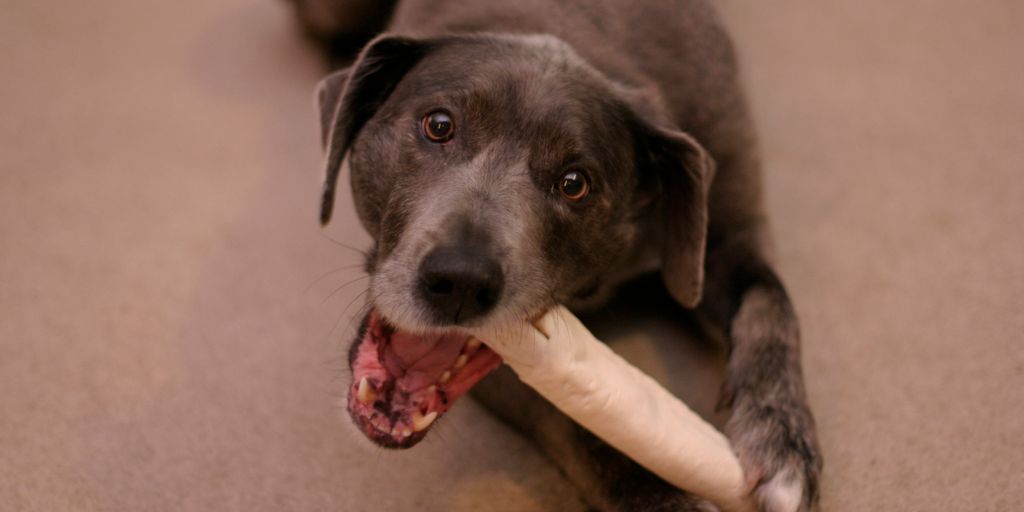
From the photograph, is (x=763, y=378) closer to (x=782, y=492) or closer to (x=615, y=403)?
(x=782, y=492)

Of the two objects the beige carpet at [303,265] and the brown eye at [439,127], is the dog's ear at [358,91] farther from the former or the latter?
the beige carpet at [303,265]

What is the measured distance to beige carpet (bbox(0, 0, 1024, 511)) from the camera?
5.61 feet

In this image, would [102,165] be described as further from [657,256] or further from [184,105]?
[657,256]

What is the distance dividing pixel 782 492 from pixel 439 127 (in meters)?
0.92

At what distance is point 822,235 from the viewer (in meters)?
2.28

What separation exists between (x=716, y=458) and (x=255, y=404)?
3.24ft

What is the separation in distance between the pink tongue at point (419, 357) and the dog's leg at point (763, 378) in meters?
0.58

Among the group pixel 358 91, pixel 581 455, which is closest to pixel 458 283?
pixel 581 455

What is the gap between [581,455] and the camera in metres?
1.65

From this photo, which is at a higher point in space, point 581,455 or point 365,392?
point 365,392

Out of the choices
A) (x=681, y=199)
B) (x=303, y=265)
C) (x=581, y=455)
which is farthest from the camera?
(x=303, y=265)

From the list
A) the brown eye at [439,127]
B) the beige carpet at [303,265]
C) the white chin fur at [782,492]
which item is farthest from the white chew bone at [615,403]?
the brown eye at [439,127]

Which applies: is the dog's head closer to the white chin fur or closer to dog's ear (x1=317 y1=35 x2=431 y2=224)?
dog's ear (x1=317 y1=35 x2=431 y2=224)

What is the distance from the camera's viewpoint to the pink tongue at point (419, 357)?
1.49 metres
